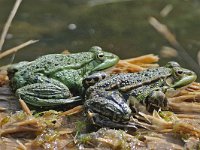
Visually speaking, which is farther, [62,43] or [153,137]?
[62,43]

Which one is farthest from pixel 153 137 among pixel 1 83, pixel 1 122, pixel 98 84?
pixel 1 83

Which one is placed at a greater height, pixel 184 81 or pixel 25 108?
pixel 184 81

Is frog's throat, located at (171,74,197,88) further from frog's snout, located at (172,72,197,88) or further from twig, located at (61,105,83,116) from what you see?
twig, located at (61,105,83,116)

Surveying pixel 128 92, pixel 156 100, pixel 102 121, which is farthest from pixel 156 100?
pixel 102 121

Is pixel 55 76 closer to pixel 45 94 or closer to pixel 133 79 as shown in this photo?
pixel 45 94

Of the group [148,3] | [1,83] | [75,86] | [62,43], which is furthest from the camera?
[148,3]

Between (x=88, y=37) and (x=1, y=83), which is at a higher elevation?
(x=1, y=83)

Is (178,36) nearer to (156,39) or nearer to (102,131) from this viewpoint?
(156,39)
